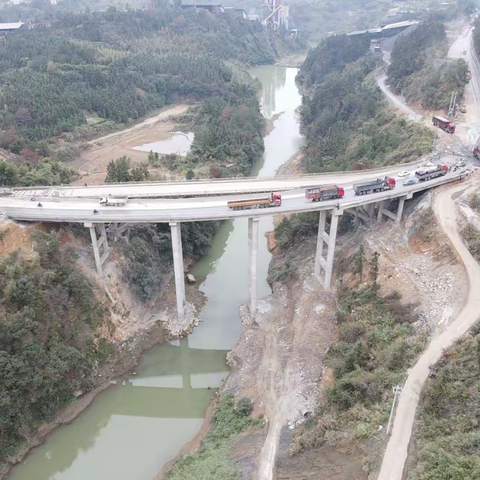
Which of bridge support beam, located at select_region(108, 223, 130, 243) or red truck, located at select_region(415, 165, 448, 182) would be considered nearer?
bridge support beam, located at select_region(108, 223, 130, 243)

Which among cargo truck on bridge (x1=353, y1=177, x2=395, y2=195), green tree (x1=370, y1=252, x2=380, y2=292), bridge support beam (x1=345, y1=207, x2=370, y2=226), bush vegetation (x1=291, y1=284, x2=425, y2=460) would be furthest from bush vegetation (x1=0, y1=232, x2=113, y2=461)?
bridge support beam (x1=345, y1=207, x2=370, y2=226)

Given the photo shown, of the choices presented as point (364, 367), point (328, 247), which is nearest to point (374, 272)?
point (328, 247)

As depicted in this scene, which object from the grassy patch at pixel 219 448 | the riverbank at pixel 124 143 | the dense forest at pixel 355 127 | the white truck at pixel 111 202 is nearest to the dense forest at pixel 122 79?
the riverbank at pixel 124 143

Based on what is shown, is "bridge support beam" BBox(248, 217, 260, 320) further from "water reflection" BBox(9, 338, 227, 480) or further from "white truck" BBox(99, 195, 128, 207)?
"white truck" BBox(99, 195, 128, 207)

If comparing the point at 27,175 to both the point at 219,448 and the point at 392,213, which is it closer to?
the point at 219,448

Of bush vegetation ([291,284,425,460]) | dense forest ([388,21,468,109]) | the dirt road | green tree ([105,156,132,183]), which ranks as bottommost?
bush vegetation ([291,284,425,460])

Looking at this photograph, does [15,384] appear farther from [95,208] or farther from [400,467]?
[400,467]

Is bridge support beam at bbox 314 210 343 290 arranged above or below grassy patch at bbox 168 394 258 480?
above
